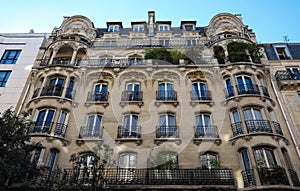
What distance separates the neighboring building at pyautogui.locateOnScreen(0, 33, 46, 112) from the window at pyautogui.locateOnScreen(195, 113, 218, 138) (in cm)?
1292

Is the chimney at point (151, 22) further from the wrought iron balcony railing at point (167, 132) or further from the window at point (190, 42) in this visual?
the wrought iron balcony railing at point (167, 132)

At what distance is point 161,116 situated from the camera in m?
16.2

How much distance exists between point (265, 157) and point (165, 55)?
1030 centimetres

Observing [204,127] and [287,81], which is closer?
[204,127]

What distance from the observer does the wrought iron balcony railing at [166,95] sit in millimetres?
16844

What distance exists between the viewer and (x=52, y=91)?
55.0 feet

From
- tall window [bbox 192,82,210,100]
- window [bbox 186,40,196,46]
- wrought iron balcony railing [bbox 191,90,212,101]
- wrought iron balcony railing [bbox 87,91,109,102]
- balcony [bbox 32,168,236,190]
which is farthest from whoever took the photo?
window [bbox 186,40,196,46]

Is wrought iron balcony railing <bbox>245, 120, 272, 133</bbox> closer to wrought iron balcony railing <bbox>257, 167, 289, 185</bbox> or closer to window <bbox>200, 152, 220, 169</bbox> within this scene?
wrought iron balcony railing <bbox>257, 167, 289, 185</bbox>

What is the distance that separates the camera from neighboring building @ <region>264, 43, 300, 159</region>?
16.0 meters

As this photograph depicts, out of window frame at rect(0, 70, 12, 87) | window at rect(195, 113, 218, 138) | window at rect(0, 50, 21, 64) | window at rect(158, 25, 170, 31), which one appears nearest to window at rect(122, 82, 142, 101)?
window at rect(195, 113, 218, 138)

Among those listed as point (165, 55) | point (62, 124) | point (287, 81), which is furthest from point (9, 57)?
point (287, 81)

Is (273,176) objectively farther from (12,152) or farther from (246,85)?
(12,152)

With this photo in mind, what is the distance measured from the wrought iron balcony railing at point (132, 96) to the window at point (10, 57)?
34.6 feet

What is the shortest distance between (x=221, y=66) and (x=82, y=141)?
1130cm
